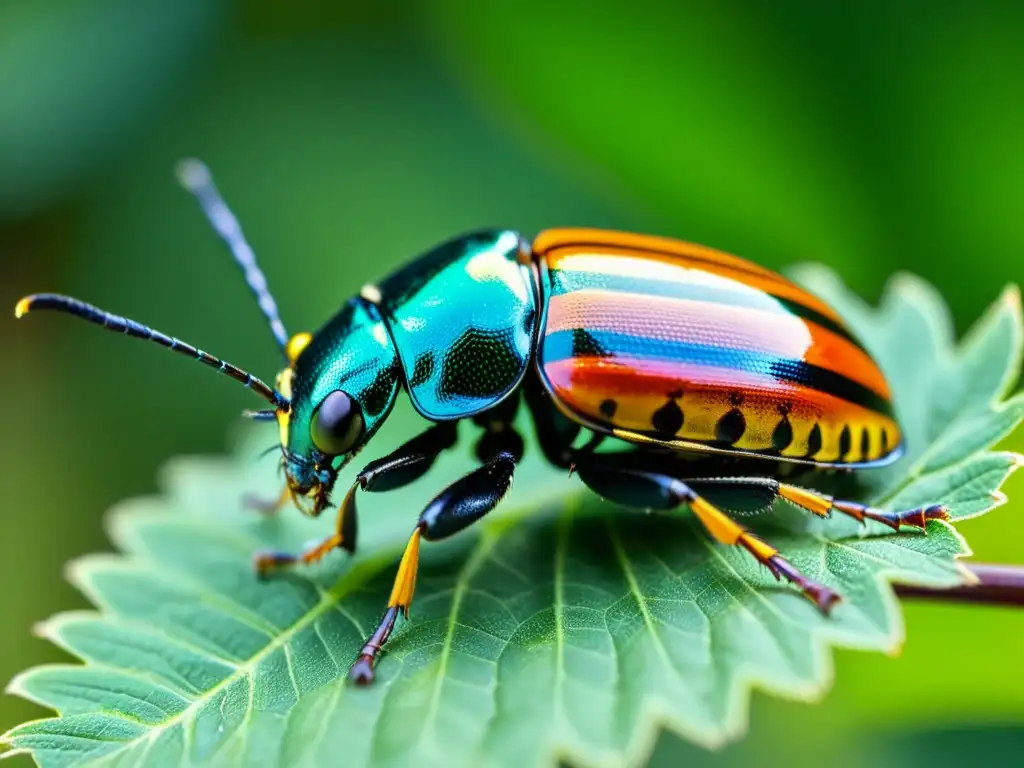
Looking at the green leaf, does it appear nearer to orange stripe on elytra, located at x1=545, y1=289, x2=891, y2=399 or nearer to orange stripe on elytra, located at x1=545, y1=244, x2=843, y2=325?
orange stripe on elytra, located at x1=545, y1=289, x2=891, y2=399

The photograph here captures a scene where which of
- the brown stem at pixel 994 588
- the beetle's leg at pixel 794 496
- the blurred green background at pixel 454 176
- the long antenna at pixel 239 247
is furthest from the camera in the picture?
the blurred green background at pixel 454 176

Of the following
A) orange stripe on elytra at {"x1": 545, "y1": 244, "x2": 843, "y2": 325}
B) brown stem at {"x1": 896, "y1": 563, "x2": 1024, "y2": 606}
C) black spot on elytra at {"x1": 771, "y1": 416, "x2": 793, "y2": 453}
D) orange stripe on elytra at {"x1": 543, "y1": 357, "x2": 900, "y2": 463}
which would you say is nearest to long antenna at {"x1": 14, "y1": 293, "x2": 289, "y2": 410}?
orange stripe on elytra at {"x1": 543, "y1": 357, "x2": 900, "y2": 463}

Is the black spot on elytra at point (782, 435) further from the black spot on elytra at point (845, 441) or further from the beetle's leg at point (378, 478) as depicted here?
the beetle's leg at point (378, 478)

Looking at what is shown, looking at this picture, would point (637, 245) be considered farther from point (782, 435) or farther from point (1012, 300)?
point (1012, 300)

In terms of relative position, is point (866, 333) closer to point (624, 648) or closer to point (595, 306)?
point (595, 306)

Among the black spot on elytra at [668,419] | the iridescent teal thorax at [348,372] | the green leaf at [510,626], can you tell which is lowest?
the green leaf at [510,626]

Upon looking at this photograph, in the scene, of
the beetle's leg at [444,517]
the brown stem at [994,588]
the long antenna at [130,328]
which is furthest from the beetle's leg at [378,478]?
the brown stem at [994,588]
